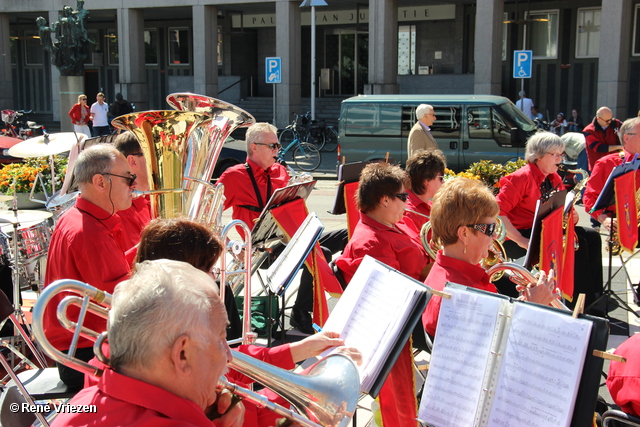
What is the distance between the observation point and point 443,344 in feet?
7.64

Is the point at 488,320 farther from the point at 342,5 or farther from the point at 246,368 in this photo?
the point at 342,5

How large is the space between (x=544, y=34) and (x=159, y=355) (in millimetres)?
24588

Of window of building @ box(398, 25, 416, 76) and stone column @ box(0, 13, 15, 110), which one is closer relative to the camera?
window of building @ box(398, 25, 416, 76)

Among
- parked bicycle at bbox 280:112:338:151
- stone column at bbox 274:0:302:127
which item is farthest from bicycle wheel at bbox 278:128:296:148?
stone column at bbox 274:0:302:127

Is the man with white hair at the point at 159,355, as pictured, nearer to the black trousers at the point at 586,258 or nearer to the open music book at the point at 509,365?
the open music book at the point at 509,365

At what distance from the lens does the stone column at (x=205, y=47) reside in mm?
24219

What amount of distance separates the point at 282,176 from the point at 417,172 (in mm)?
1500

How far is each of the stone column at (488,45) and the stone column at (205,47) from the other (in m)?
9.62

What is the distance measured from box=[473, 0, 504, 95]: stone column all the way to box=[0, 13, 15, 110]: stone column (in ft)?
64.0

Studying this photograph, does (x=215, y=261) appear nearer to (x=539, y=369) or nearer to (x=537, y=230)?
(x=539, y=369)

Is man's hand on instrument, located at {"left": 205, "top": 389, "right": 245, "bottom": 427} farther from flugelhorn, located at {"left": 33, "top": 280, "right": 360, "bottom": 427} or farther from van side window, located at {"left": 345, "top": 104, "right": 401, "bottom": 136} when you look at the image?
van side window, located at {"left": 345, "top": 104, "right": 401, "bottom": 136}

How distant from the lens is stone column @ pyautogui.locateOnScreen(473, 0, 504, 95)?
19484 millimetres

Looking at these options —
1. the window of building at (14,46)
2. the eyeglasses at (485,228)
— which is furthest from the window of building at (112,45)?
the eyeglasses at (485,228)

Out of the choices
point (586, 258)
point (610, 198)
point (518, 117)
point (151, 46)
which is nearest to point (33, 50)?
point (151, 46)
